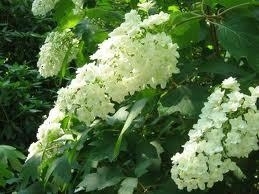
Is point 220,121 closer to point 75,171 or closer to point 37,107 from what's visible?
→ point 75,171

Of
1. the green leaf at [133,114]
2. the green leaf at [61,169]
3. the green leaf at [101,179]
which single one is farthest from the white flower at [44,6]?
the green leaf at [133,114]

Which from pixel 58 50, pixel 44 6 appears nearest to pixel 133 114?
pixel 58 50

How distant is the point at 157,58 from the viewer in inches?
75.8

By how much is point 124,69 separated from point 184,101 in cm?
23

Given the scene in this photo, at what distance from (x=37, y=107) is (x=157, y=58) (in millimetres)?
4079

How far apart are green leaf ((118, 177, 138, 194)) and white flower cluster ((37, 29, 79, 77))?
854mm

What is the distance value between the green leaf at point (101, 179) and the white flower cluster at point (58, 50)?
2.42 ft

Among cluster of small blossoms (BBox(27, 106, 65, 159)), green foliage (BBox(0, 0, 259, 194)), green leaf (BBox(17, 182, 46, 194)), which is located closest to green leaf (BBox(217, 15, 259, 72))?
green foliage (BBox(0, 0, 259, 194))

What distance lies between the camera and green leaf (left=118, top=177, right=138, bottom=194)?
2084 millimetres

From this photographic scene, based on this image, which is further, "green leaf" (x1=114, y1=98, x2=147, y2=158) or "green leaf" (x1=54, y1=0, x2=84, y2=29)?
"green leaf" (x1=54, y1=0, x2=84, y2=29)

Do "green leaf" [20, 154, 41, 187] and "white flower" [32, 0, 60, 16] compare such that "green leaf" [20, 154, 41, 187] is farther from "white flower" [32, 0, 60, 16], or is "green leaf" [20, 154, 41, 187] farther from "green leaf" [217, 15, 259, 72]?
"green leaf" [217, 15, 259, 72]

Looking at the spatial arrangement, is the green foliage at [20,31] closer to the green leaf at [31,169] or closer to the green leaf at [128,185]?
the green leaf at [31,169]

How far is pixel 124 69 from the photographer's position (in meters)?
1.97

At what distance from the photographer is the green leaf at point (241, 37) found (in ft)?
6.64
